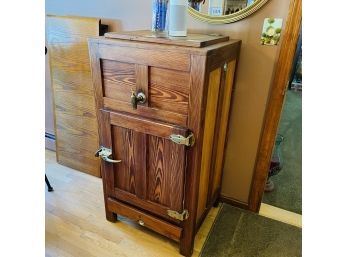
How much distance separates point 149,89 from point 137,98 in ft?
0.24

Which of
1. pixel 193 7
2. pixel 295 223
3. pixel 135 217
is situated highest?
pixel 193 7

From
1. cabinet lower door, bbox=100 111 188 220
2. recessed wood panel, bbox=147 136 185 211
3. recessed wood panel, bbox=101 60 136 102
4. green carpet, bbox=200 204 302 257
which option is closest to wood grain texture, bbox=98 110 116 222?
cabinet lower door, bbox=100 111 188 220

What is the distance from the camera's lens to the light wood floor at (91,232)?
4.32 feet

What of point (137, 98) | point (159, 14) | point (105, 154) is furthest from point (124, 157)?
point (159, 14)

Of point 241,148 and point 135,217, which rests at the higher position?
point 241,148

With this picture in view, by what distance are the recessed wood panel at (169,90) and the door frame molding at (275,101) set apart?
61 centimetres

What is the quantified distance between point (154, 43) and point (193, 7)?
1.66ft

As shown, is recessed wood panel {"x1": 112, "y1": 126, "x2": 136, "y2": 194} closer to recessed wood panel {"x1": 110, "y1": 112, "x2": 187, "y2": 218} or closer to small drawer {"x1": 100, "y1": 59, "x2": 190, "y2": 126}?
recessed wood panel {"x1": 110, "y1": 112, "x2": 187, "y2": 218}

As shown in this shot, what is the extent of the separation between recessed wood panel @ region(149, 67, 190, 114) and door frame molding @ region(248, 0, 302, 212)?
0.61 metres

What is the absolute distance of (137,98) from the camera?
1.07 metres

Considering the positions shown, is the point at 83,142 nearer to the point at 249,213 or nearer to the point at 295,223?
the point at 249,213
